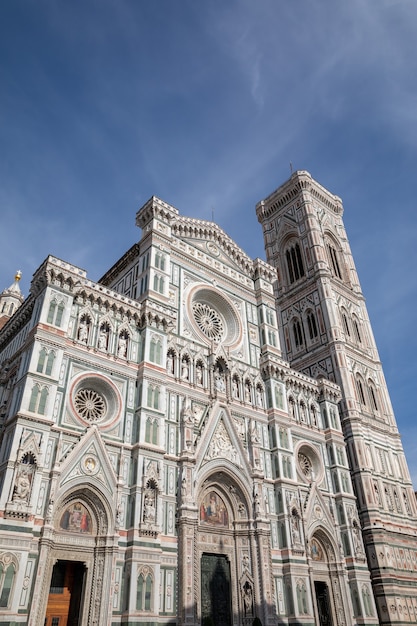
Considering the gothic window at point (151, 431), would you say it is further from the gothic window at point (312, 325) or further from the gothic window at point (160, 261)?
the gothic window at point (312, 325)

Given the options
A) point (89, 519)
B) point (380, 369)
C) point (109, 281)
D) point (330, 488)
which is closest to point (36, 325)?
point (89, 519)

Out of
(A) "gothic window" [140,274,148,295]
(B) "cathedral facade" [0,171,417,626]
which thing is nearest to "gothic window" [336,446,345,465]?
(B) "cathedral facade" [0,171,417,626]

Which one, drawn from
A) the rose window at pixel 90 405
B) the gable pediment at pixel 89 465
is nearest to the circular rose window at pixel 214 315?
the rose window at pixel 90 405

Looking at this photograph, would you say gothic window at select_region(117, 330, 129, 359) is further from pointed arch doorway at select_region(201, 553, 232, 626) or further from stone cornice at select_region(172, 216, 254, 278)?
pointed arch doorway at select_region(201, 553, 232, 626)

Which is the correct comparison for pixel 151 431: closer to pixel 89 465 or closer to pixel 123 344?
pixel 89 465

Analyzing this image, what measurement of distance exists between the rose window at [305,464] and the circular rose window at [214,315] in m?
8.16

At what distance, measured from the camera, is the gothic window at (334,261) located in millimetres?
47294

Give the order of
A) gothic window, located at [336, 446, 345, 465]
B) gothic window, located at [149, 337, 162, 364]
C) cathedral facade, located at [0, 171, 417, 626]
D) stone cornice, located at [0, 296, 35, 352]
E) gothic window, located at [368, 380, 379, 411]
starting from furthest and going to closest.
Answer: gothic window, located at [368, 380, 379, 411]
gothic window, located at [336, 446, 345, 465]
gothic window, located at [149, 337, 162, 364]
stone cornice, located at [0, 296, 35, 352]
cathedral facade, located at [0, 171, 417, 626]

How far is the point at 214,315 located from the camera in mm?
31562

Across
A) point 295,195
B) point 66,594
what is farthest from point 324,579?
point 295,195

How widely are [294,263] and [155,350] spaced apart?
2642 cm

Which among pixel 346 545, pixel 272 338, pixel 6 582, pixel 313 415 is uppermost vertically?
pixel 272 338

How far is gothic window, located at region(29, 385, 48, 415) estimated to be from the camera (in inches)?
763

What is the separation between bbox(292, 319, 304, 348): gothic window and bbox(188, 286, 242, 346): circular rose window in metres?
12.8
